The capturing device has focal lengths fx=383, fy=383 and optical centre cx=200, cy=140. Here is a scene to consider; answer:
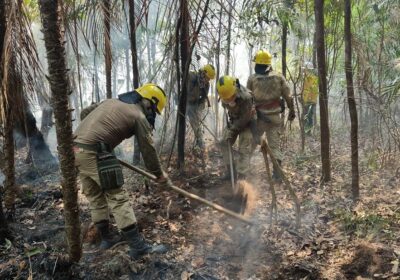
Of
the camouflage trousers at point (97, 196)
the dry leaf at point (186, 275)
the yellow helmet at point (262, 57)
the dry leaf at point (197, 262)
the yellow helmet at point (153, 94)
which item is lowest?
the dry leaf at point (197, 262)

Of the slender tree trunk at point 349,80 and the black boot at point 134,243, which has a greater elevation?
the slender tree trunk at point 349,80

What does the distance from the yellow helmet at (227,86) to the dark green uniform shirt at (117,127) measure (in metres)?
1.72

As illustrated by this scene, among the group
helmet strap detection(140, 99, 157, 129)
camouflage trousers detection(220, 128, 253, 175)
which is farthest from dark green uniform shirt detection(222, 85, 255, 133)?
helmet strap detection(140, 99, 157, 129)

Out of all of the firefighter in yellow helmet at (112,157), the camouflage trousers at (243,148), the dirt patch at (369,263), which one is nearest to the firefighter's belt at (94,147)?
the firefighter in yellow helmet at (112,157)

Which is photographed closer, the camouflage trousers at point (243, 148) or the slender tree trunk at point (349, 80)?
the slender tree trunk at point (349, 80)

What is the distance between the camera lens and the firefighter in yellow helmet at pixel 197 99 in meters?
7.45

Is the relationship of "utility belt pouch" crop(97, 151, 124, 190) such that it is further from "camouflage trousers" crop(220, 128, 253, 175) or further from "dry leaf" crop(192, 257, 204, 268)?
"camouflage trousers" crop(220, 128, 253, 175)

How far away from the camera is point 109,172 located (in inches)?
152

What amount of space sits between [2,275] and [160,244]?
61.9 inches

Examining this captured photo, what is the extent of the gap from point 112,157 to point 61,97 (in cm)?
126

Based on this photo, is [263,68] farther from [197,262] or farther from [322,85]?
[197,262]

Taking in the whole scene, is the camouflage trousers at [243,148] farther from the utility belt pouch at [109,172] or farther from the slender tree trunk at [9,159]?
the slender tree trunk at [9,159]

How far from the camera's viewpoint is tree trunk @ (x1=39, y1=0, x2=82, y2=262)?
2.66m

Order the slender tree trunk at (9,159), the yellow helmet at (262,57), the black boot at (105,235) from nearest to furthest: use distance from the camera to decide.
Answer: the black boot at (105,235)
the slender tree trunk at (9,159)
the yellow helmet at (262,57)
